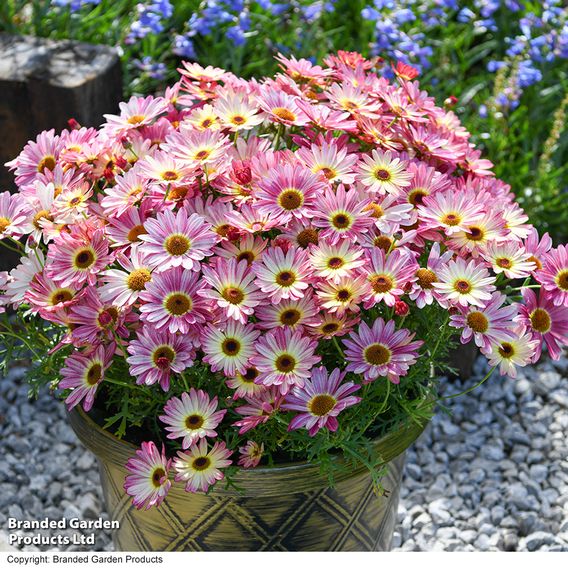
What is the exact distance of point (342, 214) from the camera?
1.47 m

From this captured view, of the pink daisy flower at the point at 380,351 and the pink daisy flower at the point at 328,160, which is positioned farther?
the pink daisy flower at the point at 328,160

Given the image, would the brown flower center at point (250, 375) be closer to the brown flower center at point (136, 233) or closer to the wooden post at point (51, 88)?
the brown flower center at point (136, 233)

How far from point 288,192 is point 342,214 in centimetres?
9

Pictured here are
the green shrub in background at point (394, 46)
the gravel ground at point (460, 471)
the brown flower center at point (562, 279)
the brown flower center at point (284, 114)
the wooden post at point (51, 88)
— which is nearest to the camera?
the brown flower center at point (562, 279)

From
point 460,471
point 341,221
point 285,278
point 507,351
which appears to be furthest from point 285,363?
point 460,471

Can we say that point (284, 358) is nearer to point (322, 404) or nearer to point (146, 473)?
point (322, 404)

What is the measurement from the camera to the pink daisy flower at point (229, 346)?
1.41 metres

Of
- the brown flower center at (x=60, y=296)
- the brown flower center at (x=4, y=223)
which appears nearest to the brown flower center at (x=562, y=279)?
the brown flower center at (x=60, y=296)

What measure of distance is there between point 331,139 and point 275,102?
0.12 meters

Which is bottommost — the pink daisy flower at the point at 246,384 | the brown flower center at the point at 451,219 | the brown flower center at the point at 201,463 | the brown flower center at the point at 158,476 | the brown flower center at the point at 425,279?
the brown flower center at the point at 158,476

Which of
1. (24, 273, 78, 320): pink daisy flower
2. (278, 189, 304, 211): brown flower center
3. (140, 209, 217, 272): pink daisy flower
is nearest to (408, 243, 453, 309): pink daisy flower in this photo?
(278, 189, 304, 211): brown flower center

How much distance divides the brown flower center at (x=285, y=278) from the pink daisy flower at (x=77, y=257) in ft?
0.91
